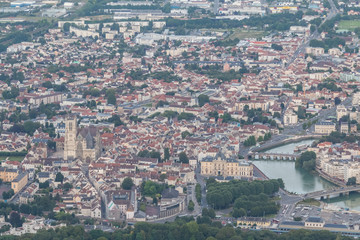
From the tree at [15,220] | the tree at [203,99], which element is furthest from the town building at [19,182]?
the tree at [203,99]

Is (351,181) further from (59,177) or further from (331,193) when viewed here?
(59,177)

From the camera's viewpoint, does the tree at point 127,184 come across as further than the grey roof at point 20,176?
No

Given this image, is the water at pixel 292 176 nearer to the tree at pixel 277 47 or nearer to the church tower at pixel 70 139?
the church tower at pixel 70 139

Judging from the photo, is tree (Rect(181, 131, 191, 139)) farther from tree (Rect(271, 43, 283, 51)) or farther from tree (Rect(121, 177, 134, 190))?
tree (Rect(271, 43, 283, 51))

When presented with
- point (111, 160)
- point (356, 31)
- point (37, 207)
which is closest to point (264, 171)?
point (111, 160)

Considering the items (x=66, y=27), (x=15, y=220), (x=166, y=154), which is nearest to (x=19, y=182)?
(x=15, y=220)

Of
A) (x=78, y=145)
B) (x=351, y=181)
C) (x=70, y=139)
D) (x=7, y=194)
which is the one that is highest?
(x=70, y=139)

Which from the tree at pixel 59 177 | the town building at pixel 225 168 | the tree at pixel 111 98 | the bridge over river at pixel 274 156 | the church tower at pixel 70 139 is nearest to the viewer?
the tree at pixel 59 177
